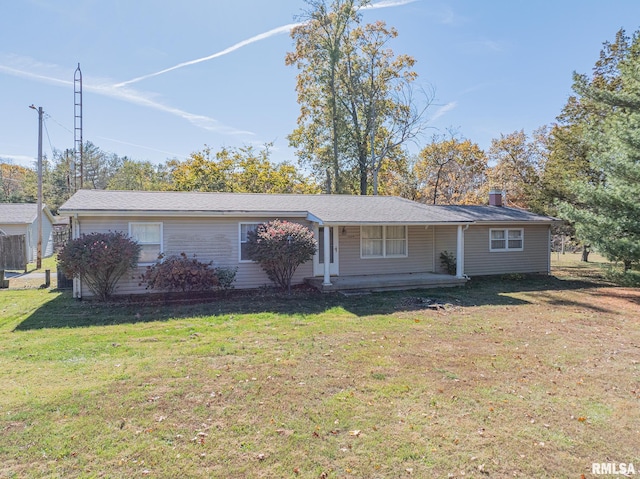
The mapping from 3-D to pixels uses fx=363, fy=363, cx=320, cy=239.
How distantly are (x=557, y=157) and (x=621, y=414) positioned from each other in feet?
58.8

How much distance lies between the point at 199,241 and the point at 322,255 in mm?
4088

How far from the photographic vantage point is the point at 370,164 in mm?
26078

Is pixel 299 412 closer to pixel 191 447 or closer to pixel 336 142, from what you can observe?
pixel 191 447

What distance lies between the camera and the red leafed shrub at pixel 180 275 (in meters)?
9.67

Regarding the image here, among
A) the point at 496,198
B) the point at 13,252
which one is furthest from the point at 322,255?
the point at 13,252

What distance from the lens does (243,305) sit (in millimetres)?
9422

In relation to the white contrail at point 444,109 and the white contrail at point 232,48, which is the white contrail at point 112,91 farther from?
the white contrail at point 444,109

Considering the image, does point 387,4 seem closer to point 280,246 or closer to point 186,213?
point 280,246

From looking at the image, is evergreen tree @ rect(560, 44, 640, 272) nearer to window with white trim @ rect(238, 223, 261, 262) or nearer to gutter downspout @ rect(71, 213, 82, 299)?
window with white trim @ rect(238, 223, 261, 262)

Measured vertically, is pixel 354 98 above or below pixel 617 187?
above

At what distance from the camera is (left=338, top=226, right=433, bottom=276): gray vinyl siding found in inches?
505

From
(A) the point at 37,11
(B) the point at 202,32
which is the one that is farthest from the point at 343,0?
(A) the point at 37,11

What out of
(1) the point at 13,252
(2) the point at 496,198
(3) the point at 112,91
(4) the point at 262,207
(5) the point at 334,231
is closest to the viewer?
(4) the point at 262,207

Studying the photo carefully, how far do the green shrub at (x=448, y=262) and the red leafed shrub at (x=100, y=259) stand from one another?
1063 centimetres
